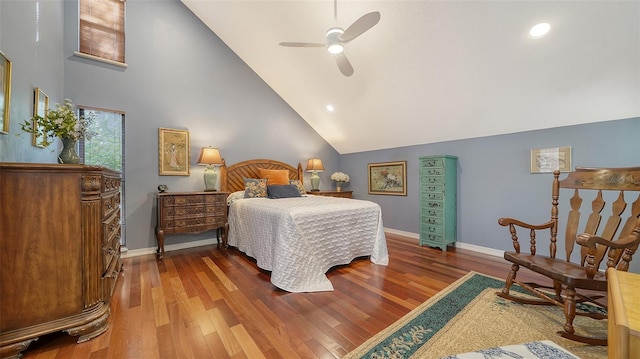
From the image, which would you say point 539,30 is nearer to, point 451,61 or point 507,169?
point 451,61

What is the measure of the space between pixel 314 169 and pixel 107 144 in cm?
339

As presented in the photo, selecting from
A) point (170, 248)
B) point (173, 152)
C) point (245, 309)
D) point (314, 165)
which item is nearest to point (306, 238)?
point (245, 309)

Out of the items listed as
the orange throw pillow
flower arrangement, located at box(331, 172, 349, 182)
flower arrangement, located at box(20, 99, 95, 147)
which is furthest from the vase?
flower arrangement, located at box(331, 172, 349, 182)

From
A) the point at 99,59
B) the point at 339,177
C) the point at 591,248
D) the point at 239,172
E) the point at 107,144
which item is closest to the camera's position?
the point at 591,248

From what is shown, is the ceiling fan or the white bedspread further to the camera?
the white bedspread

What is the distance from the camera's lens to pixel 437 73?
3.13 metres

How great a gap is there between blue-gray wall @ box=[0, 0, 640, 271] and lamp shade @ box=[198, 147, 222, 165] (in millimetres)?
262

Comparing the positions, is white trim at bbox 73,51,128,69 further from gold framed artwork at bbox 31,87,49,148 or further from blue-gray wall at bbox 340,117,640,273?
blue-gray wall at bbox 340,117,640,273

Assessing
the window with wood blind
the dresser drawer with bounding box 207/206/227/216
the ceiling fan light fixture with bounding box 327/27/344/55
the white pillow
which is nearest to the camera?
the ceiling fan light fixture with bounding box 327/27/344/55

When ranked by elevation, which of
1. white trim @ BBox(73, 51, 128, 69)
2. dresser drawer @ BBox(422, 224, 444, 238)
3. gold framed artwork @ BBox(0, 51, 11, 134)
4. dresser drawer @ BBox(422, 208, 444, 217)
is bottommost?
dresser drawer @ BBox(422, 224, 444, 238)

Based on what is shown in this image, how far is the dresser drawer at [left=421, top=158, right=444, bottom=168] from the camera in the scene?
3750 mm

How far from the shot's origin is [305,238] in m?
2.50

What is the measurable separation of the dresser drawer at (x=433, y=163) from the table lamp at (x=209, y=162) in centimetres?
333

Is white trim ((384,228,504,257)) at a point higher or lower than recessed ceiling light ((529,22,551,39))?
lower
